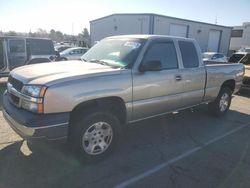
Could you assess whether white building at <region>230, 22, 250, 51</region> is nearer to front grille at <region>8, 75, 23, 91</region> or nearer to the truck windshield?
the truck windshield

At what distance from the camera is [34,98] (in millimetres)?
3189

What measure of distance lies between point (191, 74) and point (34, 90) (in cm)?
322

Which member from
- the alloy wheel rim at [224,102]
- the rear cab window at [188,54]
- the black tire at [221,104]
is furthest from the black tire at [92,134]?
the alloy wheel rim at [224,102]

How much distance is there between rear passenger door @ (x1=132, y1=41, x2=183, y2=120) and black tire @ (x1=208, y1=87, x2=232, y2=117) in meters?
1.89

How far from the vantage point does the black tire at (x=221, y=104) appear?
6.51 metres

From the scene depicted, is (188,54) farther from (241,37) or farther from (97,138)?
(241,37)

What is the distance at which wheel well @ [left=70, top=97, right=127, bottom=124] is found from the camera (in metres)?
3.59

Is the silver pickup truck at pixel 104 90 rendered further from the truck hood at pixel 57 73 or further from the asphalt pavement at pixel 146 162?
the asphalt pavement at pixel 146 162

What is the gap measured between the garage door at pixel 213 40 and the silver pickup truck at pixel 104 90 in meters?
32.5

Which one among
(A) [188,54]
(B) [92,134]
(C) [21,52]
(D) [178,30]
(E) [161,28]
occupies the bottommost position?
(B) [92,134]

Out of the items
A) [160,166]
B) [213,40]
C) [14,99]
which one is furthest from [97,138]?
[213,40]

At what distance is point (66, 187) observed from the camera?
3.21 meters

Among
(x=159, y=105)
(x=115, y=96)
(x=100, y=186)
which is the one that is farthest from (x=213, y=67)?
(x=100, y=186)

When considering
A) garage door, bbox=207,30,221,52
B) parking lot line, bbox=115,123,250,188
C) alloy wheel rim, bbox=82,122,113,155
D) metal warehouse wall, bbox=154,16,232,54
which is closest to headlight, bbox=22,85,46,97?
alloy wheel rim, bbox=82,122,113,155
